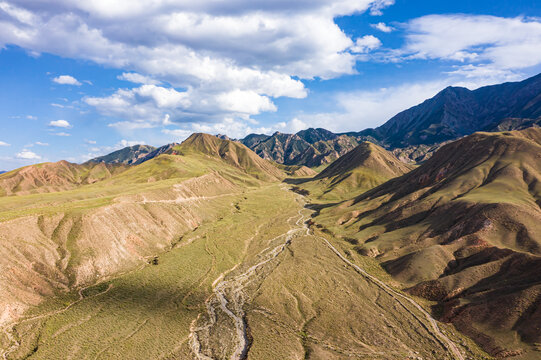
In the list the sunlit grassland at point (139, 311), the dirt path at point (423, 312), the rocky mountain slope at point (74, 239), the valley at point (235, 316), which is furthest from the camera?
the rocky mountain slope at point (74, 239)

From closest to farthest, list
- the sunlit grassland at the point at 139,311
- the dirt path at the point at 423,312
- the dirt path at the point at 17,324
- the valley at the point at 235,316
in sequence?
1. the dirt path at the point at 17,324
2. the sunlit grassland at the point at 139,311
3. the valley at the point at 235,316
4. the dirt path at the point at 423,312

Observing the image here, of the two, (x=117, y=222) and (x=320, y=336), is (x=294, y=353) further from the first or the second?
(x=117, y=222)

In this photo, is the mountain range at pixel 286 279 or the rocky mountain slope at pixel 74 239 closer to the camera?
the mountain range at pixel 286 279

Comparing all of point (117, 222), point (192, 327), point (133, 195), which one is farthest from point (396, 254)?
point (133, 195)

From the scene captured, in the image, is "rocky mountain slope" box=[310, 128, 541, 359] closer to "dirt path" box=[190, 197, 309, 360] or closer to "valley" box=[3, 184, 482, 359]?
"valley" box=[3, 184, 482, 359]

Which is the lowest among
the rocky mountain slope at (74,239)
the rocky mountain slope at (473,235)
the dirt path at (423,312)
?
the dirt path at (423,312)

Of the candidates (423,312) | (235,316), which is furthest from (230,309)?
(423,312)

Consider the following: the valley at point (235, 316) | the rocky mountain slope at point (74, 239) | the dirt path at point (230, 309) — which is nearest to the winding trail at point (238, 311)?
the dirt path at point (230, 309)

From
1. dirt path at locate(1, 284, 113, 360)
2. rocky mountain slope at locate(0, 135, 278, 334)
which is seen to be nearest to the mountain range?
dirt path at locate(1, 284, 113, 360)

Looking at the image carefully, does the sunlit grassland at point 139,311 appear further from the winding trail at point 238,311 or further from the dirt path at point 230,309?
the winding trail at point 238,311

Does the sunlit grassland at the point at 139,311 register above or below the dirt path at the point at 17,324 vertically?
below
